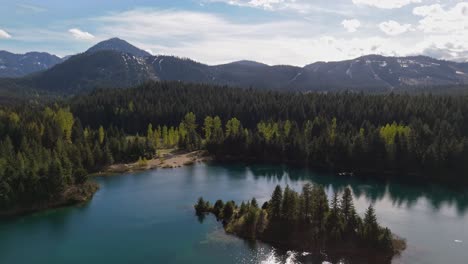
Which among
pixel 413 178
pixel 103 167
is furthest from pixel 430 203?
pixel 103 167

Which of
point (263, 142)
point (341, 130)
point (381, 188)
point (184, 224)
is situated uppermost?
point (341, 130)

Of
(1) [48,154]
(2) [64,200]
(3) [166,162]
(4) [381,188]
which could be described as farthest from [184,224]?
(3) [166,162]

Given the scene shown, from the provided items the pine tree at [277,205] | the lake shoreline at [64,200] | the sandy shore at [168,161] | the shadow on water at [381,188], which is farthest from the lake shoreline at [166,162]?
the pine tree at [277,205]

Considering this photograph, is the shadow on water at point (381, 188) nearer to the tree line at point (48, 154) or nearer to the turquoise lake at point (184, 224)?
the turquoise lake at point (184, 224)

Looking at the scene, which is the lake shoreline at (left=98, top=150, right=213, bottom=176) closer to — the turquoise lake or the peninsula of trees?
the peninsula of trees

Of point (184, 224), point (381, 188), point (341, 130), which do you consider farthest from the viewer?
point (341, 130)

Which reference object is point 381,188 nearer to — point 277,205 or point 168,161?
point 277,205
